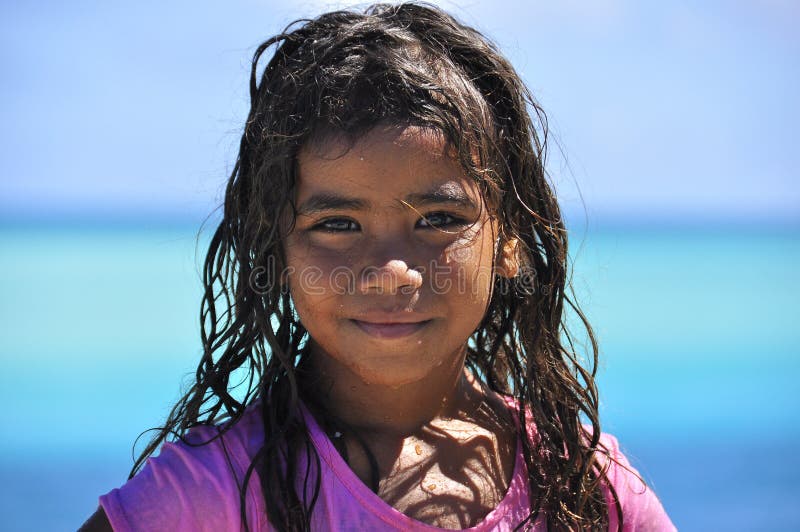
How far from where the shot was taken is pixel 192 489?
128 centimetres

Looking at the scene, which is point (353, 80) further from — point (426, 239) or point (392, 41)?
point (426, 239)

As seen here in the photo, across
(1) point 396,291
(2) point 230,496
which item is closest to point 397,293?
(1) point 396,291

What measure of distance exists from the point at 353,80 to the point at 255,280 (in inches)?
14.3

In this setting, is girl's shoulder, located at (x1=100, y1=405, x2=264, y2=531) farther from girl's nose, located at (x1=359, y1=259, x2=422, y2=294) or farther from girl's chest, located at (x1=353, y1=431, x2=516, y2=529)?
girl's nose, located at (x1=359, y1=259, x2=422, y2=294)

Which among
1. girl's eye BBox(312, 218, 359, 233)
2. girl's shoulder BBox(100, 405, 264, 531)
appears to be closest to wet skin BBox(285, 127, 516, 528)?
girl's eye BBox(312, 218, 359, 233)

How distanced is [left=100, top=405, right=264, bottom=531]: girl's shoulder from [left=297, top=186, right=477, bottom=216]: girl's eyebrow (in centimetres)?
35

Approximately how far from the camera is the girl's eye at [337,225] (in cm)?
138

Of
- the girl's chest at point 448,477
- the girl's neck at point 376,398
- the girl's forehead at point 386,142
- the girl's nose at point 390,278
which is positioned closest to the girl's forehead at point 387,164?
the girl's forehead at point 386,142

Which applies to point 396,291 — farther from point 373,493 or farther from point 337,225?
point 373,493

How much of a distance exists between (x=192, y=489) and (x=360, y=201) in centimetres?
47

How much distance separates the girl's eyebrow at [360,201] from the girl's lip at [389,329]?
175 mm

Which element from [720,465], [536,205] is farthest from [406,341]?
[720,465]

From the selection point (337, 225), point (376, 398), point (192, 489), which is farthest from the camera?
point (376, 398)

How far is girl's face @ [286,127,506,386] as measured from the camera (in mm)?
1353
